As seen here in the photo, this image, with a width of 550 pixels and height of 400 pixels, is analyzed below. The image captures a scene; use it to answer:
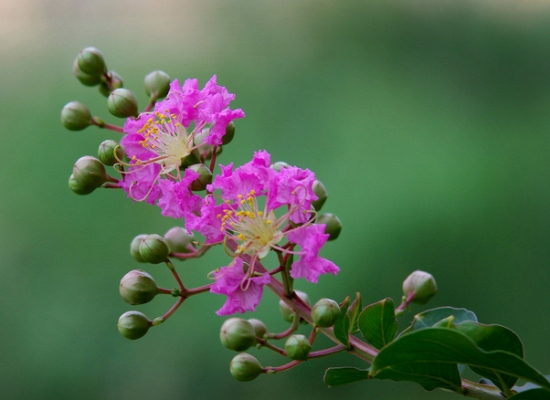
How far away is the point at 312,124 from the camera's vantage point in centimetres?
249

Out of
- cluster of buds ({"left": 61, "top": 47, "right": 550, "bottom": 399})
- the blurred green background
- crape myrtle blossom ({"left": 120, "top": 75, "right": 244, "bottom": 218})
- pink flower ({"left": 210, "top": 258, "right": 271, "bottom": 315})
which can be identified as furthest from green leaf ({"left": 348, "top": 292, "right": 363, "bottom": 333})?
the blurred green background

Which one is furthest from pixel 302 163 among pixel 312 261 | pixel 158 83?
pixel 312 261

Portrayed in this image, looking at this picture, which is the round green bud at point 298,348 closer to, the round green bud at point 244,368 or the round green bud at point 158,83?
the round green bud at point 244,368

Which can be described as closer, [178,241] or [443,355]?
[443,355]

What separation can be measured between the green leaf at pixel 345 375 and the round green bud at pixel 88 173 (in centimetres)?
38

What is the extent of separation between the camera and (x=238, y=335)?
2.37 ft

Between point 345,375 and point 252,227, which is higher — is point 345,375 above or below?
below

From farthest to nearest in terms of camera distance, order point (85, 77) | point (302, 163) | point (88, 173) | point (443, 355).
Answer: point (302, 163) < point (85, 77) < point (88, 173) < point (443, 355)

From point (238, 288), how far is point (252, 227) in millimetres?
88

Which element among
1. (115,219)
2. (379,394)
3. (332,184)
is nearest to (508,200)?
(332,184)

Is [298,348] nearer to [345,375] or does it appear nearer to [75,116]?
[345,375]

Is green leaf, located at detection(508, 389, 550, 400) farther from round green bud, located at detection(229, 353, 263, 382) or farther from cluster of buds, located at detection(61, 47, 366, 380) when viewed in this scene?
round green bud, located at detection(229, 353, 263, 382)

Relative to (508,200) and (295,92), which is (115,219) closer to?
(295,92)

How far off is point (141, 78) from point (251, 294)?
201 cm
